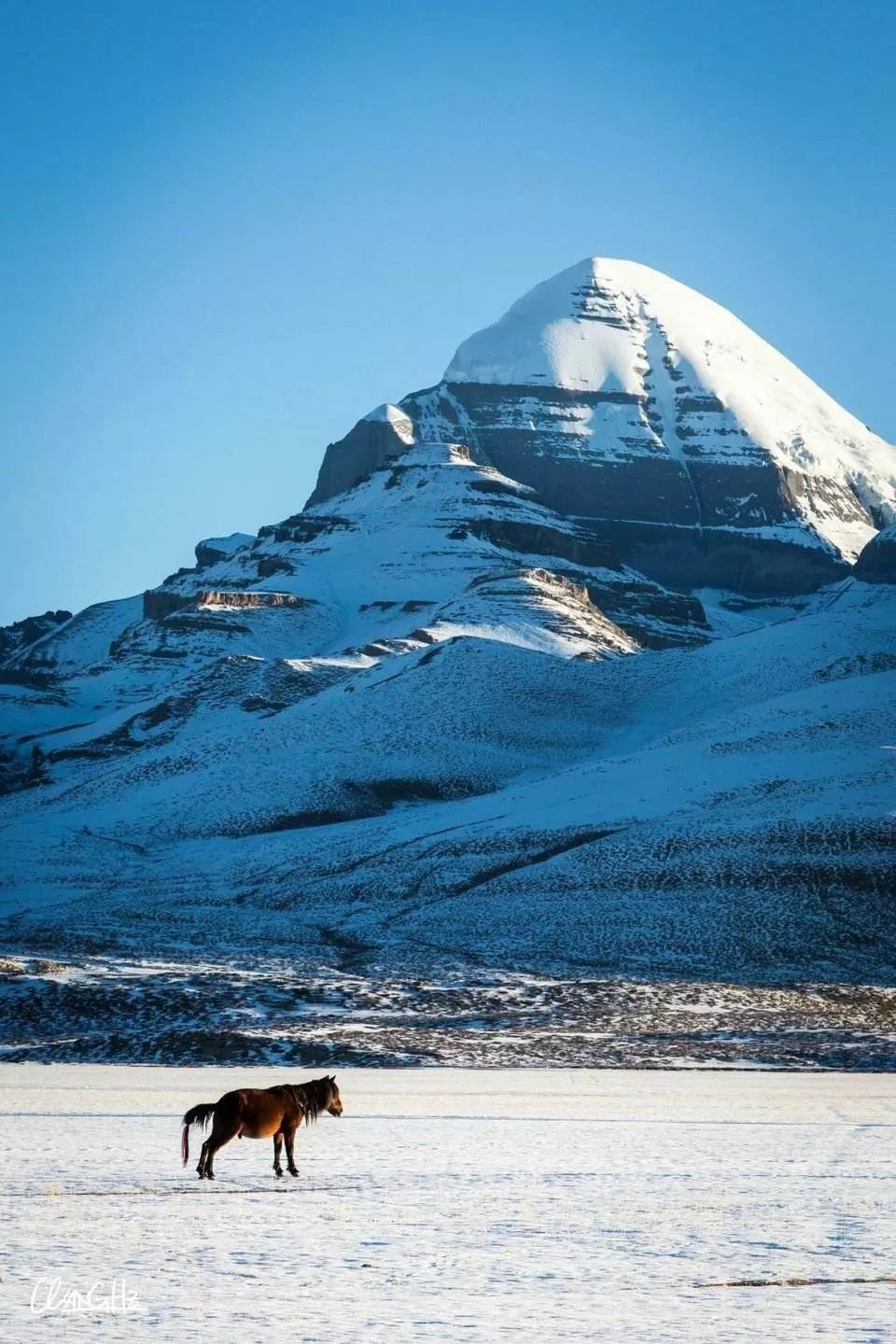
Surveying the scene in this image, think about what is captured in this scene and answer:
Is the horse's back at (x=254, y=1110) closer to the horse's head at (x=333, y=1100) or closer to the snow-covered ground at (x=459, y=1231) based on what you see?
the snow-covered ground at (x=459, y=1231)

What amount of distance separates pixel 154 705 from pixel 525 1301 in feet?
626

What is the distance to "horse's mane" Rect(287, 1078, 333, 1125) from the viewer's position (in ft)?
63.4

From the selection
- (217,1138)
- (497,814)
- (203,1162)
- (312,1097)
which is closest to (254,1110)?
(217,1138)

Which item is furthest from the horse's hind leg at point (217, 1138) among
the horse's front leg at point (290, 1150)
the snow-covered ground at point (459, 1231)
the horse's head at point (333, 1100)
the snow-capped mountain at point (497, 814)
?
the snow-capped mountain at point (497, 814)

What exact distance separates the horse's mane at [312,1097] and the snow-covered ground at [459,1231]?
71 cm

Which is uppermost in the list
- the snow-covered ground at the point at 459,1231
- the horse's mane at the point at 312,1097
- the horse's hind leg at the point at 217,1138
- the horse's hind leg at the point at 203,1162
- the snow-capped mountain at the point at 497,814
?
the snow-capped mountain at the point at 497,814

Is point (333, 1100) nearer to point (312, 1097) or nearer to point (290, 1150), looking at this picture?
point (312, 1097)

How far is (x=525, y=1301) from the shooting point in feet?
40.1

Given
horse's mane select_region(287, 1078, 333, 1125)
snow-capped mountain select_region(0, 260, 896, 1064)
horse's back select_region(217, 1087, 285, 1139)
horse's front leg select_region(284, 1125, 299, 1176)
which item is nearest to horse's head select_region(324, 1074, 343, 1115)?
horse's mane select_region(287, 1078, 333, 1125)

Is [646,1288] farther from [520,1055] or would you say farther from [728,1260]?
[520,1055]

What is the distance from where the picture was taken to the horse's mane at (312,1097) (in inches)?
761

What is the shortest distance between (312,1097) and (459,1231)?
4.68 meters

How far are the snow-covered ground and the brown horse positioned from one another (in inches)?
14.7

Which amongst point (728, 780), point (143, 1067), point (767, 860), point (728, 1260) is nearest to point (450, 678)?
point (728, 780)
